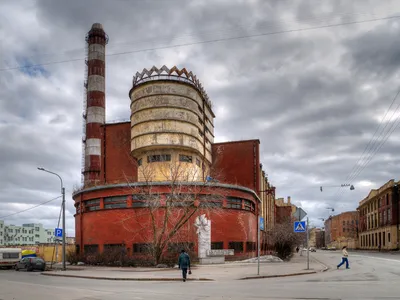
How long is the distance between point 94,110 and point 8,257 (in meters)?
25.3

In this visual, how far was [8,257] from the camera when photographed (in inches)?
1523

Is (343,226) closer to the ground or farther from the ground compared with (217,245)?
closer to the ground

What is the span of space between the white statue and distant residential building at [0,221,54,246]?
108074mm

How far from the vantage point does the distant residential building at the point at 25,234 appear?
13525cm

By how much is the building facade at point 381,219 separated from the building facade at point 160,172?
3689cm

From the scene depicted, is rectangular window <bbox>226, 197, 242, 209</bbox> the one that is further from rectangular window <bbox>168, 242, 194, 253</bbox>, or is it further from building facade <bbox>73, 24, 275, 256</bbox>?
rectangular window <bbox>168, 242, 194, 253</bbox>

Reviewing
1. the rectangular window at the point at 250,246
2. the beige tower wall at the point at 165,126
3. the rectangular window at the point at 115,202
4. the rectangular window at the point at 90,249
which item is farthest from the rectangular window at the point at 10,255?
the rectangular window at the point at 250,246

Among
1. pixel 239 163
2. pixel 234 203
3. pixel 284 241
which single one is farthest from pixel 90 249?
pixel 239 163

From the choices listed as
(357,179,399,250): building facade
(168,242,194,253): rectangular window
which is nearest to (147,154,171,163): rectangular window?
(168,242,194,253): rectangular window

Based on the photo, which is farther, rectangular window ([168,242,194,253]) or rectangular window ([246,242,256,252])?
rectangular window ([246,242,256,252])

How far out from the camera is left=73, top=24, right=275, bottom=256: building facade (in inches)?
1395

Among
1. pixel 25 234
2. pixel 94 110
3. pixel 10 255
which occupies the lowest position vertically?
pixel 25 234

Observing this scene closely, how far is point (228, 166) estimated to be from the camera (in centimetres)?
5456

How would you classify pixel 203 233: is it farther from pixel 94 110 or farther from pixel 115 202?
pixel 94 110
